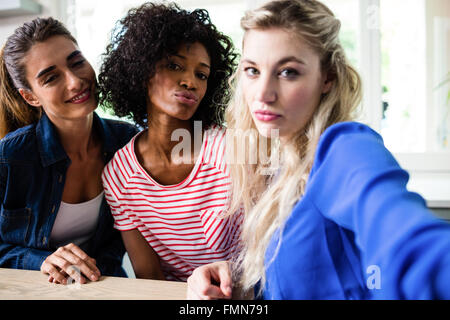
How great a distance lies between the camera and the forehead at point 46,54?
1.08 m

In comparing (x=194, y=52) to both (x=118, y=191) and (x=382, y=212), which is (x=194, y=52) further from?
(x=382, y=212)

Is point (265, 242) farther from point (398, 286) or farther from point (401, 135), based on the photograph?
point (401, 135)

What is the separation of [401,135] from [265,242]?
1.50m

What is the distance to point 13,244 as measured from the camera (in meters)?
1.19

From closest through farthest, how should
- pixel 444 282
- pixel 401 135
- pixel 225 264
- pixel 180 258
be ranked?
1. pixel 444 282
2. pixel 225 264
3. pixel 180 258
4. pixel 401 135

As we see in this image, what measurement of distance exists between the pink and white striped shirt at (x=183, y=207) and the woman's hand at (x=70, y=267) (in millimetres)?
165

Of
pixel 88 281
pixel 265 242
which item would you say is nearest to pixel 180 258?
pixel 88 281

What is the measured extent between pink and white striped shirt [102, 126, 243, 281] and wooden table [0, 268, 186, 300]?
0.68 feet

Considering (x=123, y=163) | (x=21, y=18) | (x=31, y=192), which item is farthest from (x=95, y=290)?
(x=21, y=18)

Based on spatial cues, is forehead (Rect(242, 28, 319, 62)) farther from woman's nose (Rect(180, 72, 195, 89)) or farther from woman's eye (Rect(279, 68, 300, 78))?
woman's nose (Rect(180, 72, 195, 89))

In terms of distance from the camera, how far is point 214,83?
1112 millimetres

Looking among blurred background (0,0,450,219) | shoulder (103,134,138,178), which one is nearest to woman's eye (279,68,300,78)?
shoulder (103,134,138,178)

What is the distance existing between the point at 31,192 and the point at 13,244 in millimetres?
191

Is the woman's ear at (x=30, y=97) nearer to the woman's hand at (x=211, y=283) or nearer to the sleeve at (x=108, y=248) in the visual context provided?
the sleeve at (x=108, y=248)
